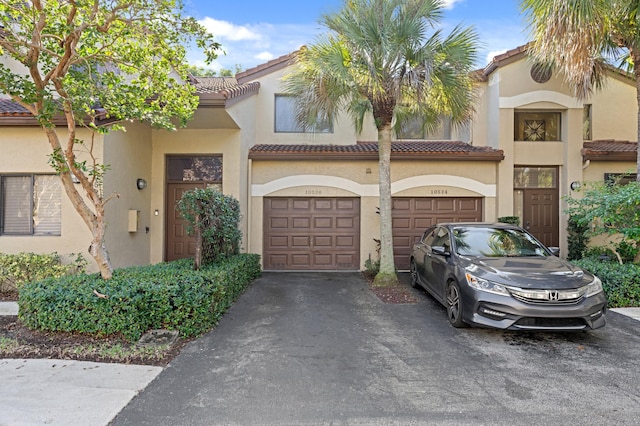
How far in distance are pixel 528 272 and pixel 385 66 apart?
186 inches

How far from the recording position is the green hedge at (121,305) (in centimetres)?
456

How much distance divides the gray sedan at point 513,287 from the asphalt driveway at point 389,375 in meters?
0.34

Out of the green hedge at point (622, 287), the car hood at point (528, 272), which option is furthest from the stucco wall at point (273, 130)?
the green hedge at point (622, 287)

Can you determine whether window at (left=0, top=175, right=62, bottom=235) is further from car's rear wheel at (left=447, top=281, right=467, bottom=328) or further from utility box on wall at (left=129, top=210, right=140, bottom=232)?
car's rear wheel at (left=447, top=281, right=467, bottom=328)

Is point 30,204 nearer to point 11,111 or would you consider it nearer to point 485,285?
point 11,111

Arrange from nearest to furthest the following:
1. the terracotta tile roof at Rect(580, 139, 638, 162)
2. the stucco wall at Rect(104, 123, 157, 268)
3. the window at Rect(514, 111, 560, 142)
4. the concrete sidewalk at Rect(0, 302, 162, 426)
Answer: the concrete sidewalk at Rect(0, 302, 162, 426), the stucco wall at Rect(104, 123, 157, 268), the terracotta tile roof at Rect(580, 139, 638, 162), the window at Rect(514, 111, 560, 142)

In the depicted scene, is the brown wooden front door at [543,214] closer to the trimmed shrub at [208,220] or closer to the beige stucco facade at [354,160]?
the beige stucco facade at [354,160]

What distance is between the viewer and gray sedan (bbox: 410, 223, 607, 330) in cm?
450

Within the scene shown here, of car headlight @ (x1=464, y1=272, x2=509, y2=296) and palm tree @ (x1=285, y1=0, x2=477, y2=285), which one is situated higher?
palm tree @ (x1=285, y1=0, x2=477, y2=285)

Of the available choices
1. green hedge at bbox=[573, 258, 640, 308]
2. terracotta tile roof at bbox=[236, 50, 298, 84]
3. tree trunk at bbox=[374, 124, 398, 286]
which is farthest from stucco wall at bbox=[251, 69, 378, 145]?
green hedge at bbox=[573, 258, 640, 308]

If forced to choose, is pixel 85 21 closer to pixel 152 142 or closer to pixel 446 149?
pixel 152 142

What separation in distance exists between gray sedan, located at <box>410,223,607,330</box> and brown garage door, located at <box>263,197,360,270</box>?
167 inches

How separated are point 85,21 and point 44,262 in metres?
4.62

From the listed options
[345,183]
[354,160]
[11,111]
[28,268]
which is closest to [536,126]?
[354,160]
